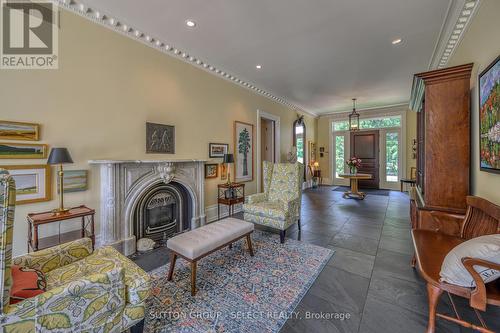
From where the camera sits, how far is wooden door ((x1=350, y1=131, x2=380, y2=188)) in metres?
7.72

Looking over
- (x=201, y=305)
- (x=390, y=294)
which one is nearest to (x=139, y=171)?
(x=201, y=305)

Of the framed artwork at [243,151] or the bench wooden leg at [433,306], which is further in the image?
the framed artwork at [243,151]

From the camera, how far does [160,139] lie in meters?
3.17

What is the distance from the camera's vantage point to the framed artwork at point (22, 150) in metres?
1.96

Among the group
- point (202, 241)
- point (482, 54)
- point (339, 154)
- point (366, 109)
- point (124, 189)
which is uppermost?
point (366, 109)

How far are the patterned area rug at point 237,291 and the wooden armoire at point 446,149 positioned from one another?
130cm

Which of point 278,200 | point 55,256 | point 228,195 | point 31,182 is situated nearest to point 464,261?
point 278,200

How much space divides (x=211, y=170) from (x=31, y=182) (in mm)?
2447

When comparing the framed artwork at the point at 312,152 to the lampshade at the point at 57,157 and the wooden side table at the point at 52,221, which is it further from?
the lampshade at the point at 57,157

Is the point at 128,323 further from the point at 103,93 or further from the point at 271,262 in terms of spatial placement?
the point at 103,93

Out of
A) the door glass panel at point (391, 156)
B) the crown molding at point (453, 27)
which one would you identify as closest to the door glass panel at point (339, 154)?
the door glass panel at point (391, 156)

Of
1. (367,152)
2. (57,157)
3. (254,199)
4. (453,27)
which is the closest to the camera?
(57,157)

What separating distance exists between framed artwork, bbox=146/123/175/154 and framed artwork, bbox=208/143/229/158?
81 cm

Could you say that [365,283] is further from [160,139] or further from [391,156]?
[391,156]
